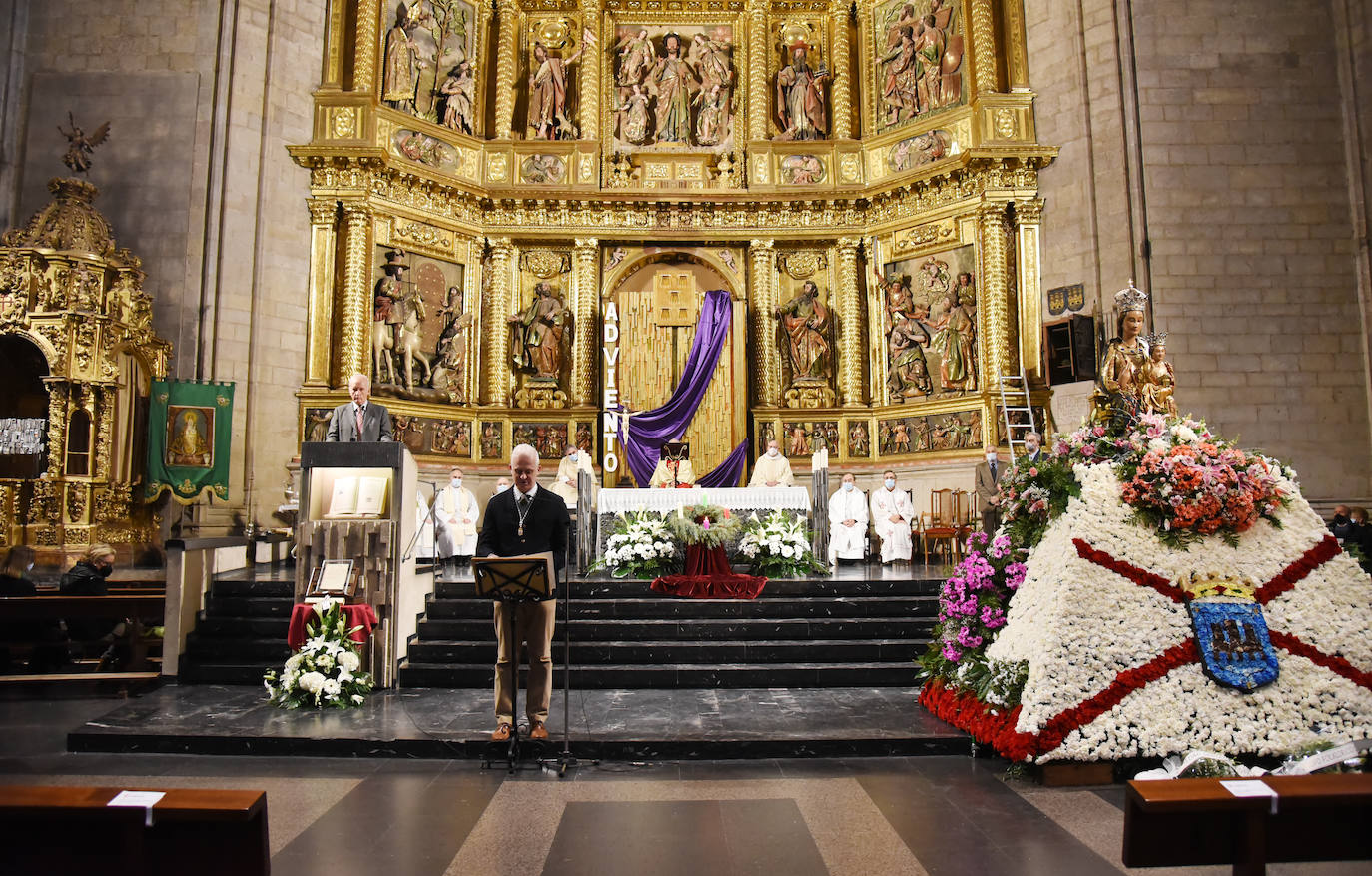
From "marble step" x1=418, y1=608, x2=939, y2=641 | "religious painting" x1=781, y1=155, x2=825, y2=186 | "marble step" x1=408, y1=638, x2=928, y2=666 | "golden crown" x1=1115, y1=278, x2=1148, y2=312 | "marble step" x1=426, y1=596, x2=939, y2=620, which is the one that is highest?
"religious painting" x1=781, y1=155, x2=825, y2=186

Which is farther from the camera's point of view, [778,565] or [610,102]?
[610,102]

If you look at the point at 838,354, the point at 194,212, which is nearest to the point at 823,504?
the point at 838,354

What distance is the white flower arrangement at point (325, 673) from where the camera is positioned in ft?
22.0

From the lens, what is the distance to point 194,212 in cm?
1372

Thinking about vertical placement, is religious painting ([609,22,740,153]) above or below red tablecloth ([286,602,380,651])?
above

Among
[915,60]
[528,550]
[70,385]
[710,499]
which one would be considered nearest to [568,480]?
[710,499]

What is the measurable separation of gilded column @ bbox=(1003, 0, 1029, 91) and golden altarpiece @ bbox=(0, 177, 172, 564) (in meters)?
14.2

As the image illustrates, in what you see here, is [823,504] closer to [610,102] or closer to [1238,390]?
[1238,390]

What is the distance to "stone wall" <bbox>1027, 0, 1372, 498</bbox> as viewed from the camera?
13.3 metres

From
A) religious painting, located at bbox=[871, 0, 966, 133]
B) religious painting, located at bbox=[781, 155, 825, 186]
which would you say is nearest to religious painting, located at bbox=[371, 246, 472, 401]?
religious painting, located at bbox=[781, 155, 825, 186]

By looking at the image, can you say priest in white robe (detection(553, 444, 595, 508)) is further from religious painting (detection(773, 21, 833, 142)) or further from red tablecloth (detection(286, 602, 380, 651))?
religious painting (detection(773, 21, 833, 142))

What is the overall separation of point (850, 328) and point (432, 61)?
28.9ft

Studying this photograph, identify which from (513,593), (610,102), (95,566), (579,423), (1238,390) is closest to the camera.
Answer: (513,593)

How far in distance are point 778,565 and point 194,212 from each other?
11.0 m
